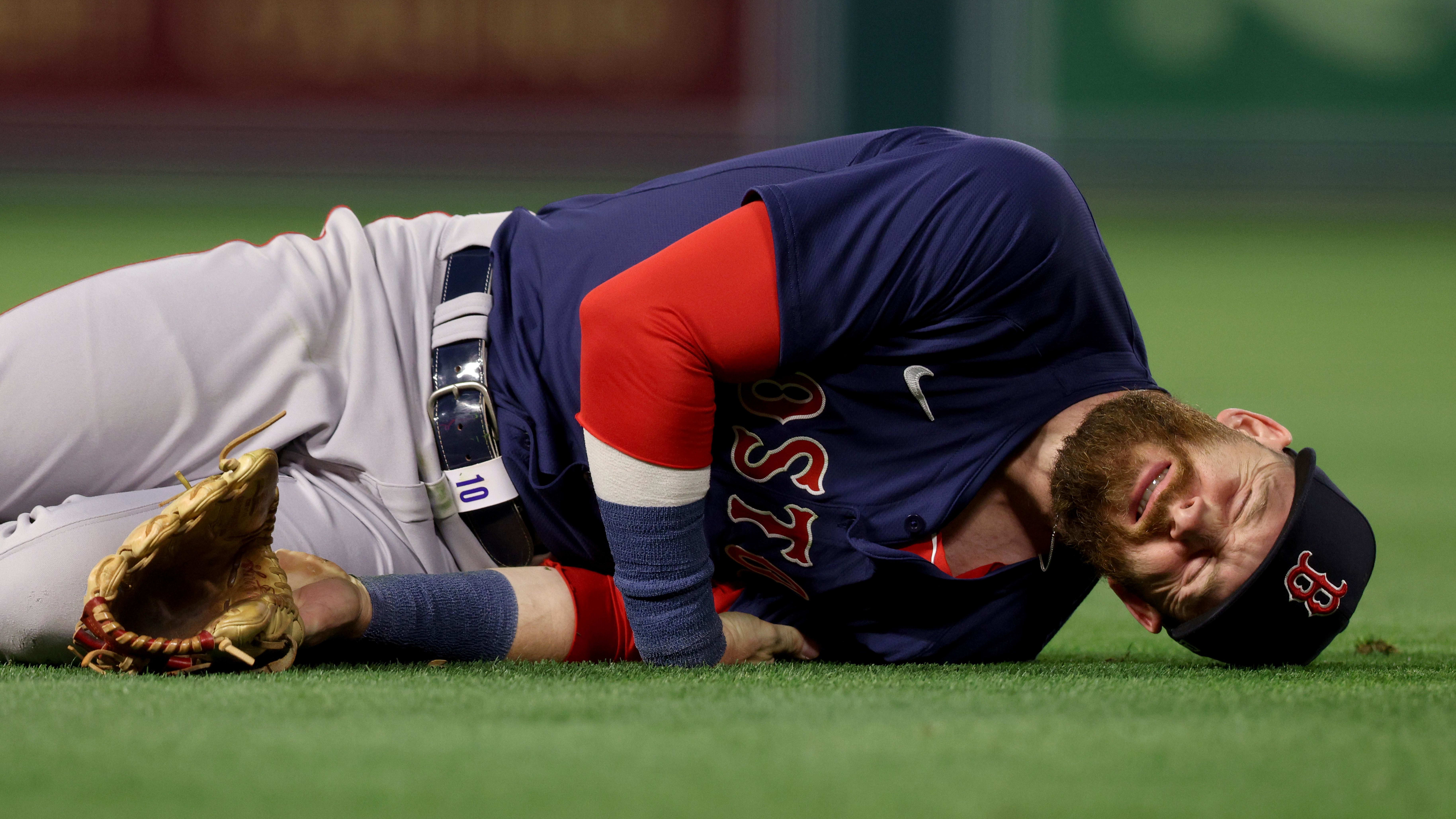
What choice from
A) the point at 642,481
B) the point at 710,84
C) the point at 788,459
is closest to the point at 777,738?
the point at 642,481

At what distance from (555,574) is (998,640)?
0.48m

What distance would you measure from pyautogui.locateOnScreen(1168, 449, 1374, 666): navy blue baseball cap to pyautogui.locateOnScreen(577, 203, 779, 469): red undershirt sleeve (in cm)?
50

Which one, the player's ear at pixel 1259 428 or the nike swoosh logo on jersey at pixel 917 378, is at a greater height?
the nike swoosh logo on jersey at pixel 917 378

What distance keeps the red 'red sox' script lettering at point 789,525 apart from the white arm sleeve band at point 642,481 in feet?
0.47

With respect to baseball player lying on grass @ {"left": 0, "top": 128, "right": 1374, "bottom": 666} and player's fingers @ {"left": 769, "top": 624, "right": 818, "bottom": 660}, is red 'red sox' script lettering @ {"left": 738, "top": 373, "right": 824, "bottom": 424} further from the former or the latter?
Result: player's fingers @ {"left": 769, "top": 624, "right": 818, "bottom": 660}

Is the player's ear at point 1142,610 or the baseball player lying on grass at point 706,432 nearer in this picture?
the baseball player lying on grass at point 706,432

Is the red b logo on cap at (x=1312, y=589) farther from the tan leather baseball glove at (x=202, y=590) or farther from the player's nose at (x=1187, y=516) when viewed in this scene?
the tan leather baseball glove at (x=202, y=590)

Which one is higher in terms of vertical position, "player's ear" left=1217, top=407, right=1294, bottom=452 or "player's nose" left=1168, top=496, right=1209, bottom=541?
"player's ear" left=1217, top=407, right=1294, bottom=452

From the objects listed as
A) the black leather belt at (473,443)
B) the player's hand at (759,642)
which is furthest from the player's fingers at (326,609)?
the player's hand at (759,642)

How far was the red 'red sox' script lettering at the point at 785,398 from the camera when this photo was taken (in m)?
1.28

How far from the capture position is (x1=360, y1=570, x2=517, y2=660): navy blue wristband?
125 cm

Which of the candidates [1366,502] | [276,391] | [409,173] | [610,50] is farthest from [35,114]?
[1366,502]

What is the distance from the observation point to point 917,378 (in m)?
1.26

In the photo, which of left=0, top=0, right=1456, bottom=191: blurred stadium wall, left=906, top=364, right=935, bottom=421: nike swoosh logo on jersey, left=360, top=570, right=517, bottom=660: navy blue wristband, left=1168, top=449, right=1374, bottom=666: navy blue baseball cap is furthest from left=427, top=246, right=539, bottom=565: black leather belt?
left=0, top=0, right=1456, bottom=191: blurred stadium wall
